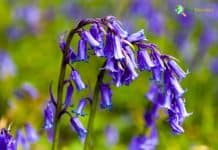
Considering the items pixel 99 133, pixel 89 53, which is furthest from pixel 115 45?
pixel 99 133

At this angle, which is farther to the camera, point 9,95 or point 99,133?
point 9,95

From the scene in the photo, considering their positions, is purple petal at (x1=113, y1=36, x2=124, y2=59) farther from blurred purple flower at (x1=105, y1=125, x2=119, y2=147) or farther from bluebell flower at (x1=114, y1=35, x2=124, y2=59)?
blurred purple flower at (x1=105, y1=125, x2=119, y2=147)

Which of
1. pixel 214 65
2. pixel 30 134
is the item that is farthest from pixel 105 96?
pixel 214 65

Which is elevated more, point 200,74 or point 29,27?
point 29,27

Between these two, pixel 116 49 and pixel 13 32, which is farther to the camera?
pixel 13 32

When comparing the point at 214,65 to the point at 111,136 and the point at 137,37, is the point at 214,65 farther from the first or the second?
the point at 137,37

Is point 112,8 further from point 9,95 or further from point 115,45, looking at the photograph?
point 115,45

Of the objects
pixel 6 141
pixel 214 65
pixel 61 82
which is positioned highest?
pixel 214 65

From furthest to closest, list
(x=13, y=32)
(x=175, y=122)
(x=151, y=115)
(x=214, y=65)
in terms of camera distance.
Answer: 1. (x=13, y=32)
2. (x=214, y=65)
3. (x=151, y=115)
4. (x=175, y=122)
